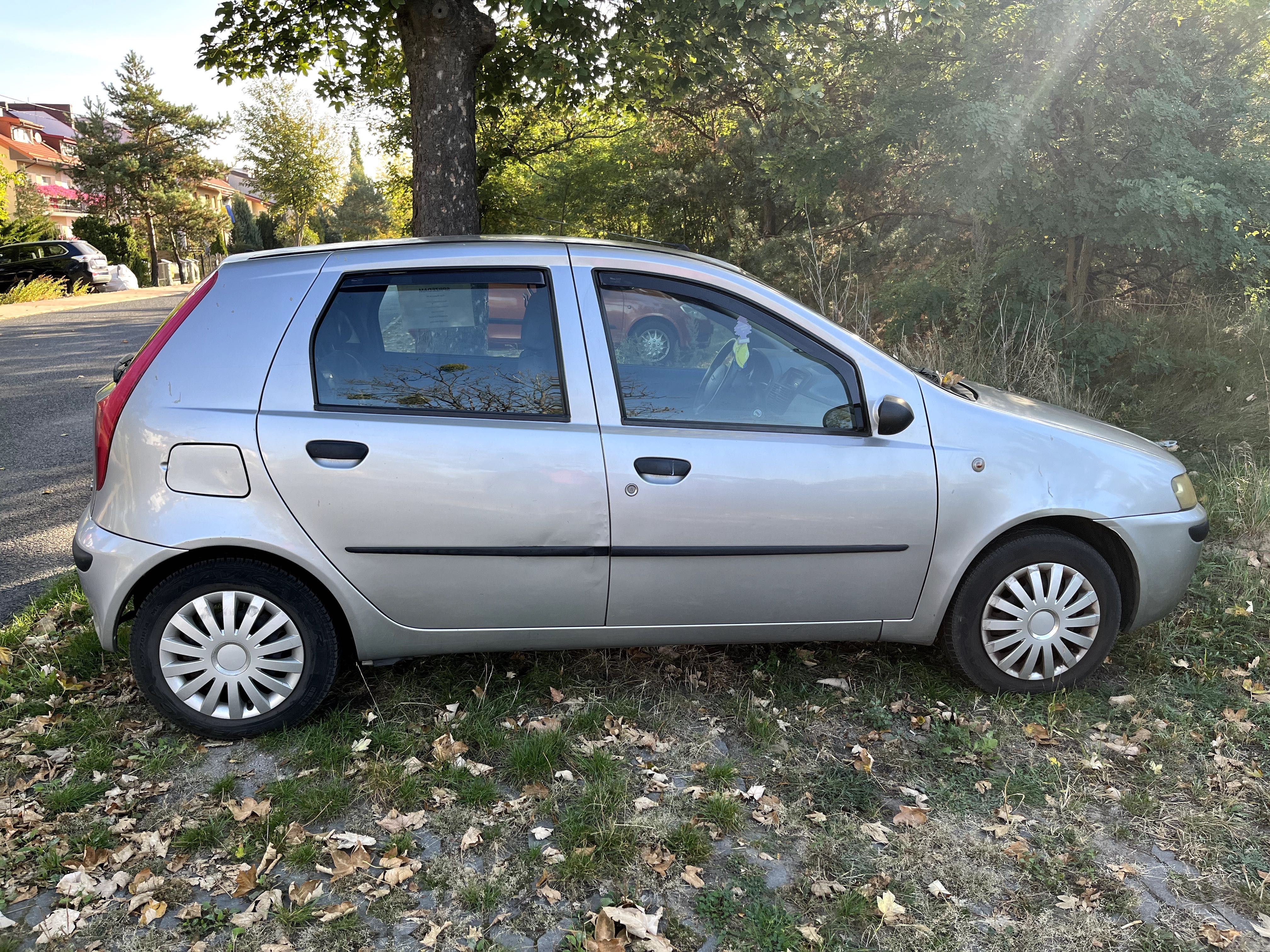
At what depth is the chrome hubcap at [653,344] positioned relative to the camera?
3490 millimetres

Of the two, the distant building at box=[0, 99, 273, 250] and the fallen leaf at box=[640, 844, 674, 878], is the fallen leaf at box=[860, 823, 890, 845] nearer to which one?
the fallen leaf at box=[640, 844, 674, 878]

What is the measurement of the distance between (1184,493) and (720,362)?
80.6 inches

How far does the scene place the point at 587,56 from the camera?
794 cm

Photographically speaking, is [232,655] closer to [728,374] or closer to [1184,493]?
[728,374]

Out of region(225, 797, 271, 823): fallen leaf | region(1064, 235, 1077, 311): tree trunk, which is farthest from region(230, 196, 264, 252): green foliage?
region(225, 797, 271, 823): fallen leaf

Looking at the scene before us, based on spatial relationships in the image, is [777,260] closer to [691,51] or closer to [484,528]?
[691,51]

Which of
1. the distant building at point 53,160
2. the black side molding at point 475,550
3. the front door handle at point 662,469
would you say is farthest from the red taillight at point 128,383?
the distant building at point 53,160

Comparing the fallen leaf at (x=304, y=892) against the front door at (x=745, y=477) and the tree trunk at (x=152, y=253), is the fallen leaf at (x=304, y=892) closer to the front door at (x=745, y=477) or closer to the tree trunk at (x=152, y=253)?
the front door at (x=745, y=477)

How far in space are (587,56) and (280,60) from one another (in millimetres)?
4297

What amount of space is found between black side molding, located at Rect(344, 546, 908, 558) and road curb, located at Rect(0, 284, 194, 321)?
46.9 ft

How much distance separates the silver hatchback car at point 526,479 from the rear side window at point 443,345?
0.01m

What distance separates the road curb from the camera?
65.1 ft

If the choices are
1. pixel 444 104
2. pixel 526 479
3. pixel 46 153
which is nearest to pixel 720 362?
pixel 526 479

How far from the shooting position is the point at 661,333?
11.6 feet
